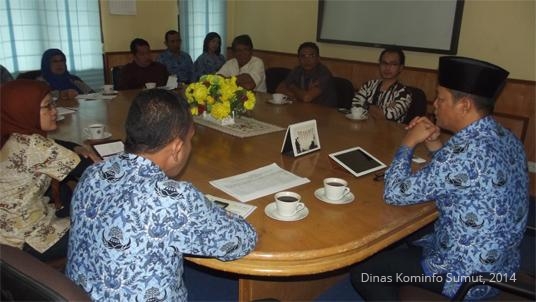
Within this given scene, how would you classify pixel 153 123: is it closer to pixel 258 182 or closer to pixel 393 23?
pixel 258 182

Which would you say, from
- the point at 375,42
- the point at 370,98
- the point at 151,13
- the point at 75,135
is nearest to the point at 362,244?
the point at 75,135

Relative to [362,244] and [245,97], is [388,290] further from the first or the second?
[245,97]

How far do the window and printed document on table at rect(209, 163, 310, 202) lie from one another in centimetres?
351

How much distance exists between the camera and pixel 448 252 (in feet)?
4.66

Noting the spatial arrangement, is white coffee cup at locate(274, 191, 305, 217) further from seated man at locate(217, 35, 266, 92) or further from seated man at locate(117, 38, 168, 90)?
seated man at locate(117, 38, 168, 90)

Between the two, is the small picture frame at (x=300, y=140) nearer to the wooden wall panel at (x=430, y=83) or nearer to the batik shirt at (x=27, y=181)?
the batik shirt at (x=27, y=181)

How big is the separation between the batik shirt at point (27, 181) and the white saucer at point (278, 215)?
768mm

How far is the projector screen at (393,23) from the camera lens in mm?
3754

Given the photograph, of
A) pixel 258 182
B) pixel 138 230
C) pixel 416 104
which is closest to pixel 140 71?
pixel 416 104

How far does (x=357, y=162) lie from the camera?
71.3 inches

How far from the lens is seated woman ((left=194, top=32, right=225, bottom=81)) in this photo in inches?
193

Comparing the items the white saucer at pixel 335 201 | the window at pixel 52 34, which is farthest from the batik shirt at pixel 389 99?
the window at pixel 52 34

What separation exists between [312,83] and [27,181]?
8.37 ft

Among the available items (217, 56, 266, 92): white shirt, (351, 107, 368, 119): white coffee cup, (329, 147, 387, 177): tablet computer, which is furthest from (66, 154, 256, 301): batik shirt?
(217, 56, 266, 92): white shirt
